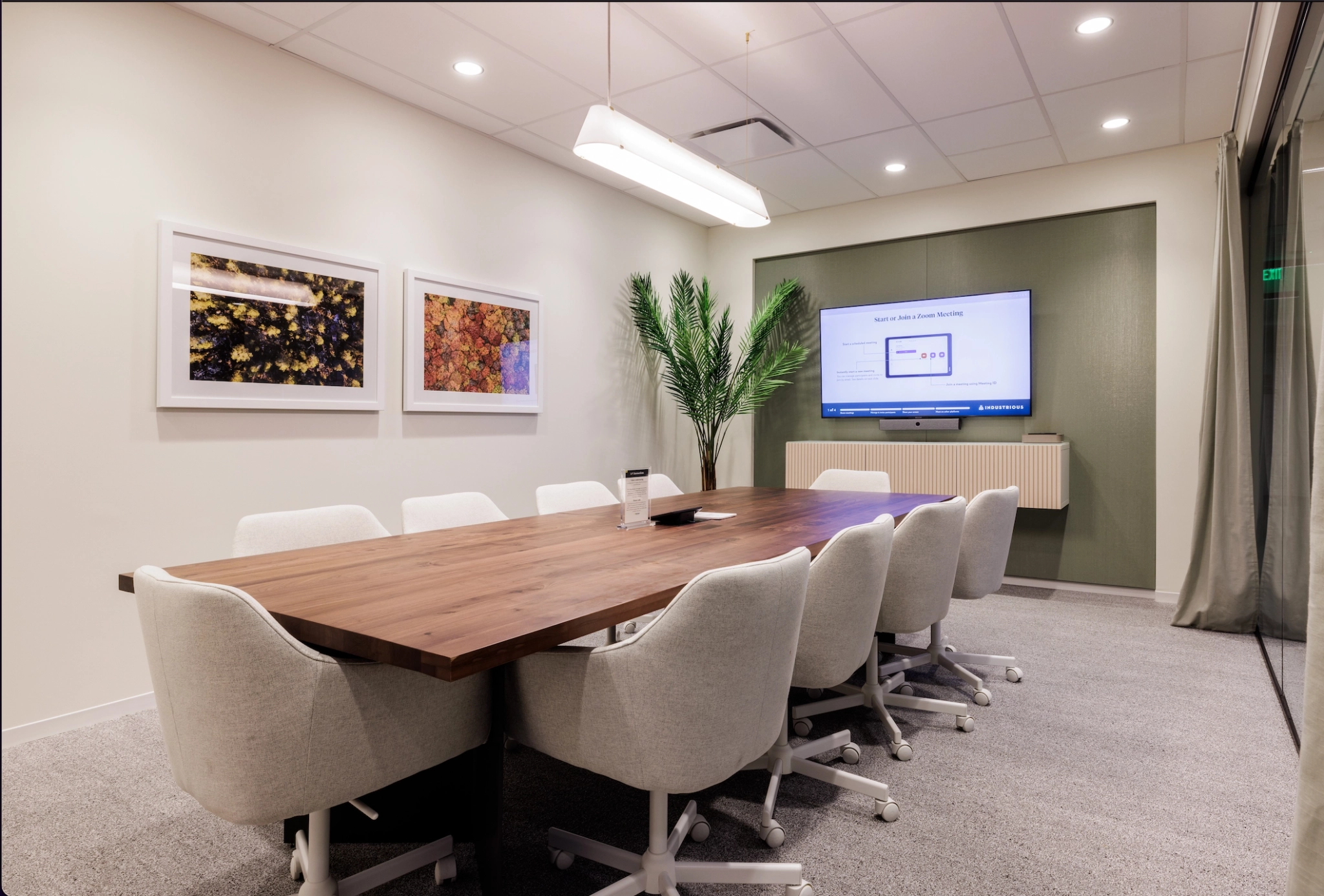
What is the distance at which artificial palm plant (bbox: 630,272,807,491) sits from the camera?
18.1ft

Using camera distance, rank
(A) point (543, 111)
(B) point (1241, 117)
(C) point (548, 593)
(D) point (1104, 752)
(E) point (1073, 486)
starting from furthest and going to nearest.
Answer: (E) point (1073, 486) < (A) point (543, 111) < (B) point (1241, 117) < (D) point (1104, 752) < (C) point (548, 593)

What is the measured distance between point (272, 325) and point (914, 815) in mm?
3148

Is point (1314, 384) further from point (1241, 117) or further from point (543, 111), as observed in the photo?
point (543, 111)

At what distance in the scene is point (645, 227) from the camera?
5.71m

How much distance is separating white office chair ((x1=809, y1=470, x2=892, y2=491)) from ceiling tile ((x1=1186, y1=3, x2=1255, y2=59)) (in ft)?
12.2

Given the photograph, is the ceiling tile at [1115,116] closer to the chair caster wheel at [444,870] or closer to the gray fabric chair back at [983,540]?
the gray fabric chair back at [983,540]

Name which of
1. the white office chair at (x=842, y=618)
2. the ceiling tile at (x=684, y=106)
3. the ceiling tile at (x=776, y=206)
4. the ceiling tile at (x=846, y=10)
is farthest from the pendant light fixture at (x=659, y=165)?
the ceiling tile at (x=776, y=206)

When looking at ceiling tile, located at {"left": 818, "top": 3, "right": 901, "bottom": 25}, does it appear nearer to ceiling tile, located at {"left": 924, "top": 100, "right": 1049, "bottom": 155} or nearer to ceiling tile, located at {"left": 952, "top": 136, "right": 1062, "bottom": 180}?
ceiling tile, located at {"left": 924, "top": 100, "right": 1049, "bottom": 155}

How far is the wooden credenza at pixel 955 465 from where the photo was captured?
15.5 feet

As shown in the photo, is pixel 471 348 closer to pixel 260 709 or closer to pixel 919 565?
pixel 919 565

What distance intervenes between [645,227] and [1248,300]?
3756 millimetres

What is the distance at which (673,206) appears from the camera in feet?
19.0

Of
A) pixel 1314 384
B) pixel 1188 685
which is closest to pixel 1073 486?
pixel 1188 685

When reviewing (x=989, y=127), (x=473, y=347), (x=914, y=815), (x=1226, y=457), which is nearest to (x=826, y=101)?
(x=989, y=127)
